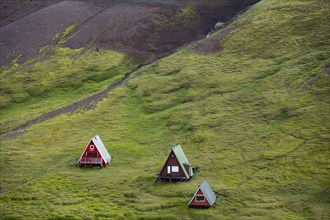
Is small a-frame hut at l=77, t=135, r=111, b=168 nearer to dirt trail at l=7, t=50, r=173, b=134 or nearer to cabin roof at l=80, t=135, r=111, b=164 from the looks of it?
cabin roof at l=80, t=135, r=111, b=164

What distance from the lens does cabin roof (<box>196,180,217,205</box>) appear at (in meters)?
81.7

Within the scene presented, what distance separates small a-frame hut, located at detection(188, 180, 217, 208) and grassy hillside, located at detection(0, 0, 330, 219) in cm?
118

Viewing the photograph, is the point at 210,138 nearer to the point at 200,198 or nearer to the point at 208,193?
the point at 208,193

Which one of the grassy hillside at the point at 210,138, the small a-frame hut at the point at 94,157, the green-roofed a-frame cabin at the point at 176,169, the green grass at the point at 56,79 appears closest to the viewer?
the grassy hillside at the point at 210,138

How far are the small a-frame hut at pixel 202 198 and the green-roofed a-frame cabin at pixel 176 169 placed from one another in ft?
32.6

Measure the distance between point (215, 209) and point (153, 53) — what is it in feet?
327

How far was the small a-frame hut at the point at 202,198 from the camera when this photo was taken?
268 feet

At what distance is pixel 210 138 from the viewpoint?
110125mm

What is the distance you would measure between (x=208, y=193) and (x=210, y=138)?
92.9 ft

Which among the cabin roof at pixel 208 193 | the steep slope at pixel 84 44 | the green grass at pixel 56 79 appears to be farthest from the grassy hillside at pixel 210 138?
the steep slope at pixel 84 44

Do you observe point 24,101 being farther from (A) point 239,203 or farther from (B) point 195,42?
(A) point 239,203

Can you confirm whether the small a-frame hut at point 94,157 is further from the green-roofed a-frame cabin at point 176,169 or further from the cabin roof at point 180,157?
the cabin roof at point 180,157

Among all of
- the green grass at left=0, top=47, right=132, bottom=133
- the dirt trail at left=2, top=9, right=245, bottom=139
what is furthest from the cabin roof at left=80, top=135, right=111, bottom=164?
the green grass at left=0, top=47, right=132, bottom=133

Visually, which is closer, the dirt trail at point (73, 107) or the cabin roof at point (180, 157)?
the cabin roof at point (180, 157)
